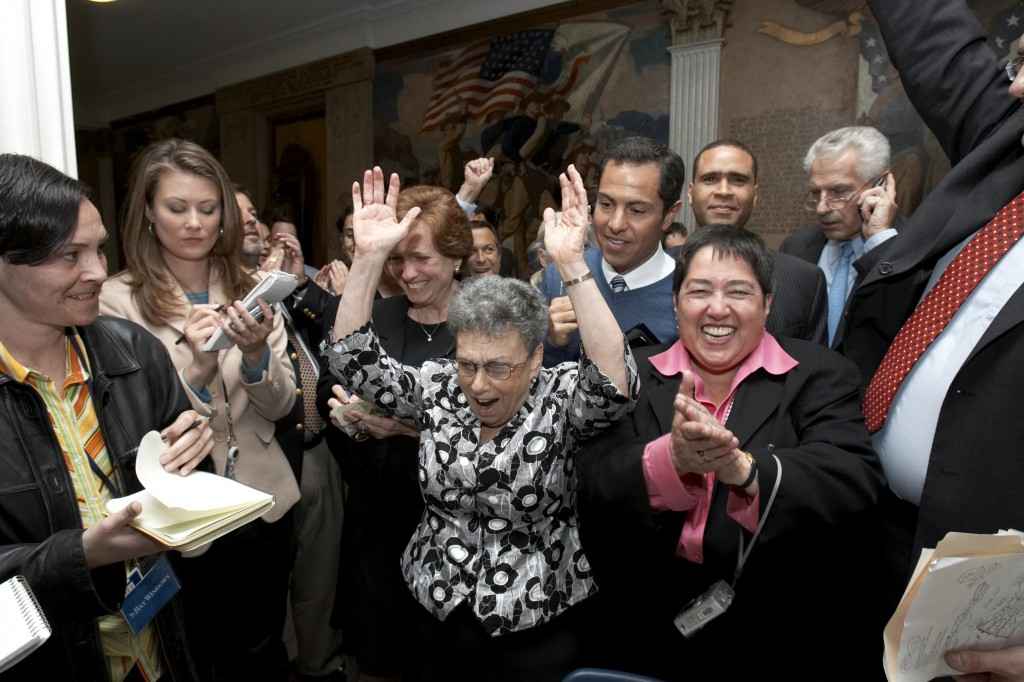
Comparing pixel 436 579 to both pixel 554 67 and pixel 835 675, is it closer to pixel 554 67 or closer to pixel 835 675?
pixel 835 675

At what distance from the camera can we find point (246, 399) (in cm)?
249

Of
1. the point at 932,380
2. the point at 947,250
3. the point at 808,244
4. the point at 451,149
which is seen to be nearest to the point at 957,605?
the point at 932,380

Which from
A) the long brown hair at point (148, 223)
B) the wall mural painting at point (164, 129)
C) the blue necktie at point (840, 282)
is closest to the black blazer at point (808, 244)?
the blue necktie at point (840, 282)

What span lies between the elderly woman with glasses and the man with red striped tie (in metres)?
0.71

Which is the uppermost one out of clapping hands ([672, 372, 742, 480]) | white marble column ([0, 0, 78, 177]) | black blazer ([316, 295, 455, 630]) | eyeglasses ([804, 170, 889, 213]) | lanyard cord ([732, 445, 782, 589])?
white marble column ([0, 0, 78, 177])

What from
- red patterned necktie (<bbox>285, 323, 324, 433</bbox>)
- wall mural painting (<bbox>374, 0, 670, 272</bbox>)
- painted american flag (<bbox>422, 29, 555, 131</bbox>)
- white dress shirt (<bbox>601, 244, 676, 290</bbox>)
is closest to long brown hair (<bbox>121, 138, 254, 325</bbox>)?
red patterned necktie (<bbox>285, 323, 324, 433</bbox>)

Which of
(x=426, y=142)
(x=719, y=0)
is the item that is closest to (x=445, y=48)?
(x=426, y=142)

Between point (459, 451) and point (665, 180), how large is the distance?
126cm

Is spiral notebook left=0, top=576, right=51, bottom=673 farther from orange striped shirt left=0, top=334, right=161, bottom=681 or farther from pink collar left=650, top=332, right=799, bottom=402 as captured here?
pink collar left=650, top=332, right=799, bottom=402

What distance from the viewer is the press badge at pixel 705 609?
6.07 ft

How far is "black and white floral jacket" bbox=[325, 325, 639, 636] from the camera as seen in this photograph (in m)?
2.00

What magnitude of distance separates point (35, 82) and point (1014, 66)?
99.1 inches

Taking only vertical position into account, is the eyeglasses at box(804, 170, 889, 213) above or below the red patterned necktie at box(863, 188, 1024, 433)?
above

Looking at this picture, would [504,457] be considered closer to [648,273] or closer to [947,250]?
[648,273]
